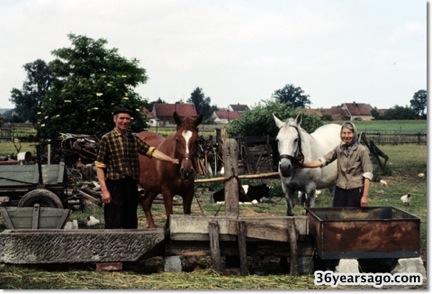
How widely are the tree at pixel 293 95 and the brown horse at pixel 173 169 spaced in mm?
1862

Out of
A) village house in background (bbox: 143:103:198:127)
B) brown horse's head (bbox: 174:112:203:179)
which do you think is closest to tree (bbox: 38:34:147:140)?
village house in background (bbox: 143:103:198:127)

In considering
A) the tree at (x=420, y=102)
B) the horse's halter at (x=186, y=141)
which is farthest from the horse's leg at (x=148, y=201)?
the tree at (x=420, y=102)

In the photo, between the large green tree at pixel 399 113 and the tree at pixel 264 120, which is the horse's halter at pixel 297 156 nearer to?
the large green tree at pixel 399 113

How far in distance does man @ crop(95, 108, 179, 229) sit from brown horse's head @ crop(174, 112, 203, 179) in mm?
288

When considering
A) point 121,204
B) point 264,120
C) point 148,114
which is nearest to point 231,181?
point 121,204

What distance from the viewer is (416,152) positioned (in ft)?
29.5

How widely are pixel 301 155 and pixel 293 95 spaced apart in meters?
1.11

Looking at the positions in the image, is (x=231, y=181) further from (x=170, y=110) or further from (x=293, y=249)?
(x=170, y=110)

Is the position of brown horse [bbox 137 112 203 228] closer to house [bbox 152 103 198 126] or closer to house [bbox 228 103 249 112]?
house [bbox 152 103 198 126]

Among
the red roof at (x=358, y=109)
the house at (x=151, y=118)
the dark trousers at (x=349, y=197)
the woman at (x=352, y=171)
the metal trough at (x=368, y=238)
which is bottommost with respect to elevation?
the metal trough at (x=368, y=238)

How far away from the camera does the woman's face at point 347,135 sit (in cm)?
653

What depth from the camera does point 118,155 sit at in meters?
6.56

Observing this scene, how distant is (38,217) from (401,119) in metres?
5.50

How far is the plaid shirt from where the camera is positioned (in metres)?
6.53
